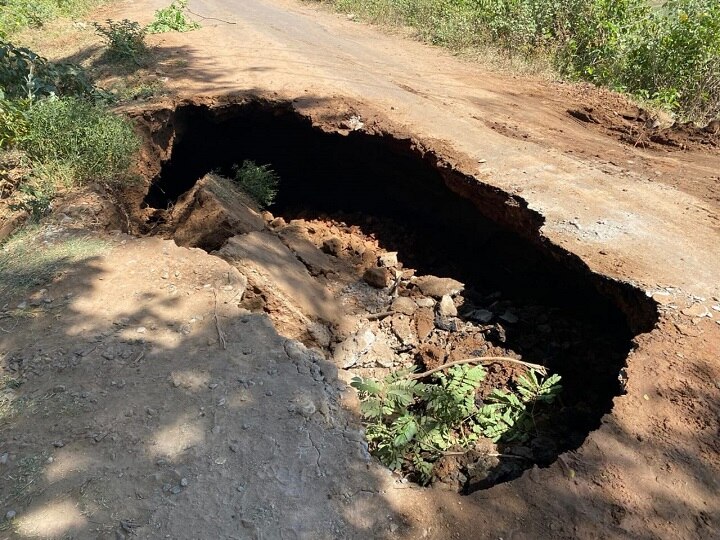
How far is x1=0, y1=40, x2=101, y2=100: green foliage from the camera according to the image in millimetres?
5602

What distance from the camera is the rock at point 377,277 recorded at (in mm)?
5809

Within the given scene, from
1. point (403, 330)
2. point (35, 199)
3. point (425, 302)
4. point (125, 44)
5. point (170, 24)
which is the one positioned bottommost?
point (403, 330)

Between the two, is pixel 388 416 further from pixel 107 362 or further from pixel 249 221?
pixel 249 221

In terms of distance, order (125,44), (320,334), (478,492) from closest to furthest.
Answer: (478,492) < (320,334) < (125,44)

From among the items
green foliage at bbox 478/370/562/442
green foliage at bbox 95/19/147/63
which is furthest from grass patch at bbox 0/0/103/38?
green foliage at bbox 478/370/562/442

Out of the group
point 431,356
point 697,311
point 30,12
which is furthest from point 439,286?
point 30,12

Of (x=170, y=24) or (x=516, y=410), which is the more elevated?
(x=170, y=24)

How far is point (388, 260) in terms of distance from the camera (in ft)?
20.7

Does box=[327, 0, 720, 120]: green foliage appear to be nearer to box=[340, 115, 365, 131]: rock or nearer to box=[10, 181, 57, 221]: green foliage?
box=[340, 115, 365, 131]: rock

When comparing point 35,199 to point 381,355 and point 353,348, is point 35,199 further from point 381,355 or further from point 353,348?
point 381,355

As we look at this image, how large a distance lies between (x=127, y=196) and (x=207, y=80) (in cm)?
271

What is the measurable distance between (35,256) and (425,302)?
3.45 metres

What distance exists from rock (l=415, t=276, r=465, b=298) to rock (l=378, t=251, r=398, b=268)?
1.88ft

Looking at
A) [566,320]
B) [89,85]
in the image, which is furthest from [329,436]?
[89,85]
